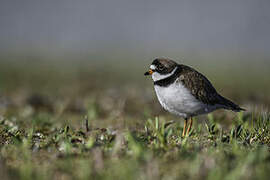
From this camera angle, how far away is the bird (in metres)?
5.68

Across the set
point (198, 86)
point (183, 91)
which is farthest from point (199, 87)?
point (183, 91)

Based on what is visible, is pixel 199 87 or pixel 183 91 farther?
pixel 199 87

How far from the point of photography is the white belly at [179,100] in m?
5.66

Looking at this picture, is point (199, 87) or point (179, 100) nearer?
point (179, 100)

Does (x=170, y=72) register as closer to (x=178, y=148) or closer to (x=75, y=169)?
(x=178, y=148)

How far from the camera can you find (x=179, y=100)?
567cm

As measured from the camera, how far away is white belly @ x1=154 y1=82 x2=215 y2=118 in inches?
Answer: 223

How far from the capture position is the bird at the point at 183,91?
5680 millimetres

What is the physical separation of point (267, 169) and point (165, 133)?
1.33 m

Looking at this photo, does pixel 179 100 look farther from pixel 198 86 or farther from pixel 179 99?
pixel 198 86

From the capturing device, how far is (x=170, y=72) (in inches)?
234

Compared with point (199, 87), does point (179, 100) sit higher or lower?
lower

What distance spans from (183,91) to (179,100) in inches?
5.8

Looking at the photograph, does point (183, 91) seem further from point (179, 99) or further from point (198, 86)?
point (198, 86)
